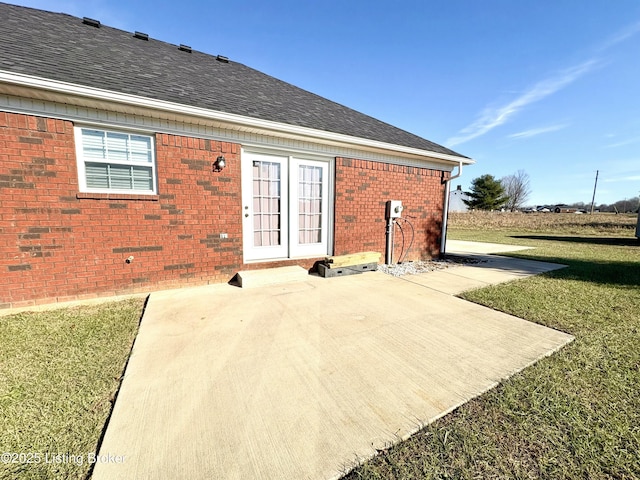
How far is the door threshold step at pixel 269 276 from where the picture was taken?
4.91m

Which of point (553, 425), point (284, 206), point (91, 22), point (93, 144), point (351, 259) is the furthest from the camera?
point (91, 22)

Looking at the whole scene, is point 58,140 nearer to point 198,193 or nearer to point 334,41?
point 198,193

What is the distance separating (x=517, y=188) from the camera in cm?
5353

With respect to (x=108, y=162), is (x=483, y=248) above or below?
below

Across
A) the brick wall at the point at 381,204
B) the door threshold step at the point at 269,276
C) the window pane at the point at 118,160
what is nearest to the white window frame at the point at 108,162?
the window pane at the point at 118,160

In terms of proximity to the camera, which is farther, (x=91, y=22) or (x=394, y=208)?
(x=394, y=208)

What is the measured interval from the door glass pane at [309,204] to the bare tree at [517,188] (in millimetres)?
60153

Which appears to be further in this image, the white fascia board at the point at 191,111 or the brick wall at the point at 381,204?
the brick wall at the point at 381,204

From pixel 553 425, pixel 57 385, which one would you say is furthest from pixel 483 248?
pixel 57 385

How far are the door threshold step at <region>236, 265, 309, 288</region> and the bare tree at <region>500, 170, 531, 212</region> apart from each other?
61101 millimetres

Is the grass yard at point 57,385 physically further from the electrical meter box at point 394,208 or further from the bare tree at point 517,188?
the bare tree at point 517,188

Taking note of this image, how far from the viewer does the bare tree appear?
53.2 metres

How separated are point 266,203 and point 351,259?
2232 millimetres

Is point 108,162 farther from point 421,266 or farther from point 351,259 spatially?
point 421,266
